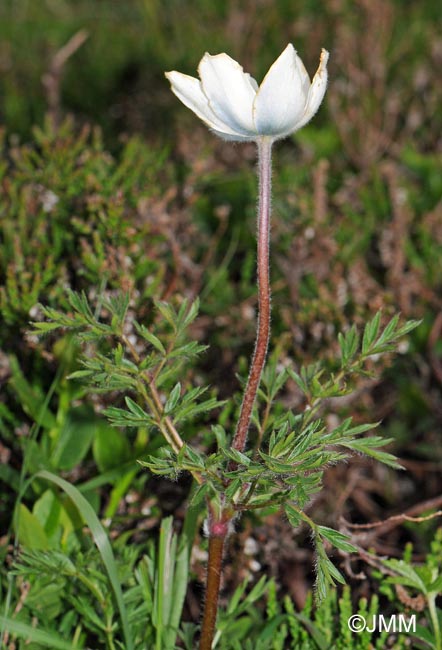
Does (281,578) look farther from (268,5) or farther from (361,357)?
(268,5)

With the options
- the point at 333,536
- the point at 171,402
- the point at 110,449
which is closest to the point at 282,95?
the point at 171,402

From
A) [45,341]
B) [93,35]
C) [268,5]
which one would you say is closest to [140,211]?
[45,341]

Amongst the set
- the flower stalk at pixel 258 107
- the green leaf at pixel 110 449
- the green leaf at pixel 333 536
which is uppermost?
the flower stalk at pixel 258 107

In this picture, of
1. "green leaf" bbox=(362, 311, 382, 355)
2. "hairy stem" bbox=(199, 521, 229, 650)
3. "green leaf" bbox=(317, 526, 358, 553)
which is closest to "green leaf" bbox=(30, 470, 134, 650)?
"hairy stem" bbox=(199, 521, 229, 650)

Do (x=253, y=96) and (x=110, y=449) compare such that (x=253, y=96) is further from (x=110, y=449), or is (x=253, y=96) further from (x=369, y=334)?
(x=110, y=449)

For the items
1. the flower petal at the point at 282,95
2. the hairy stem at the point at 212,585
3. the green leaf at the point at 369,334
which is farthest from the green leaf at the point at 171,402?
the flower petal at the point at 282,95

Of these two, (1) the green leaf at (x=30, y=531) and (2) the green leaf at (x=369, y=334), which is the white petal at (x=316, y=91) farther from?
(1) the green leaf at (x=30, y=531)
